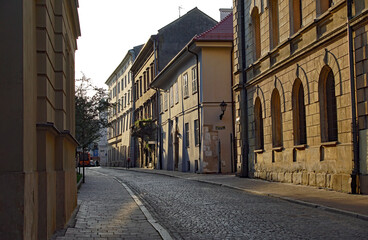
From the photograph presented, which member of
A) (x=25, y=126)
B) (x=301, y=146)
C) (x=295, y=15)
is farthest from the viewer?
(x=295, y=15)

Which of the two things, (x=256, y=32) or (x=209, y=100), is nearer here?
(x=256, y=32)

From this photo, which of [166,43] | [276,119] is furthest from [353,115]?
[166,43]

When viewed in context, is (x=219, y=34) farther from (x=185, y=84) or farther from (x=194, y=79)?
(x=185, y=84)

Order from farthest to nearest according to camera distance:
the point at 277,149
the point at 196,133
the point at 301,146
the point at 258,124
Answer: the point at 196,133 < the point at 258,124 < the point at 277,149 < the point at 301,146

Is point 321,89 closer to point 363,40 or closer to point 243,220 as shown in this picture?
point 363,40

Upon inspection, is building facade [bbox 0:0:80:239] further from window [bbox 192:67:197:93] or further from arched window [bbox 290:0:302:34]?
window [bbox 192:67:197:93]

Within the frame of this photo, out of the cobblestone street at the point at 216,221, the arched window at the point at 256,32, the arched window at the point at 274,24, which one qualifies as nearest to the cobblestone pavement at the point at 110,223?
the cobblestone street at the point at 216,221

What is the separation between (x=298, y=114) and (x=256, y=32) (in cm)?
612

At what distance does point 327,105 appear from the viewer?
17.3 metres

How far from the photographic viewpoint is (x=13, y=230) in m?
5.64

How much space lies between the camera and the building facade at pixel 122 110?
6788 cm

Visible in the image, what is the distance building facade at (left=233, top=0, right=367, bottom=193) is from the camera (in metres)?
14.9

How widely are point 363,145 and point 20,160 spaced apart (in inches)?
430

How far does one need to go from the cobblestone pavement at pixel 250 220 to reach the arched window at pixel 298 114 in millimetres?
5376
